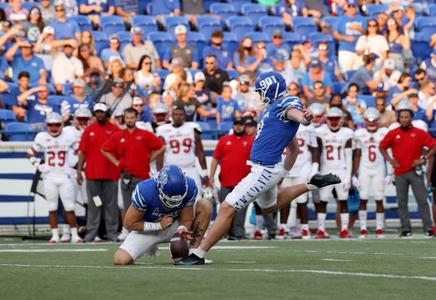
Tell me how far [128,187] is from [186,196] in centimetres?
618

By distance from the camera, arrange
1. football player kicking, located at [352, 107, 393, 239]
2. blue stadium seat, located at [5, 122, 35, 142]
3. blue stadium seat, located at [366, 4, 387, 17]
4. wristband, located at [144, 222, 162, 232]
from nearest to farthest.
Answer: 1. wristband, located at [144, 222, 162, 232]
2. blue stadium seat, located at [5, 122, 35, 142]
3. football player kicking, located at [352, 107, 393, 239]
4. blue stadium seat, located at [366, 4, 387, 17]

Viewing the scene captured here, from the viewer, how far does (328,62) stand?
69.1 ft

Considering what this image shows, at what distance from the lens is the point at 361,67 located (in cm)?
2059

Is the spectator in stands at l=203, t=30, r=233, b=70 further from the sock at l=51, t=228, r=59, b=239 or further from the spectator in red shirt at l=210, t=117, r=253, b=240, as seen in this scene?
the sock at l=51, t=228, r=59, b=239

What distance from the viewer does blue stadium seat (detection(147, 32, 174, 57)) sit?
2038 cm

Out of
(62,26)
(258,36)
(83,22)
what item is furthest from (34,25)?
(258,36)

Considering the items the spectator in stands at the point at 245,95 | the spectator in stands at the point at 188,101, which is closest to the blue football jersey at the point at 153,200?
the spectator in stands at the point at 188,101

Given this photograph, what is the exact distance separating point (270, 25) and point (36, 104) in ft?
19.2

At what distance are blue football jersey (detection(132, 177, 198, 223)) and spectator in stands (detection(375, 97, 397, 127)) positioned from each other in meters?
8.64

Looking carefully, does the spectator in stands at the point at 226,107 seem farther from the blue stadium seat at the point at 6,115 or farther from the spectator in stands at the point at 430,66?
the spectator in stands at the point at 430,66

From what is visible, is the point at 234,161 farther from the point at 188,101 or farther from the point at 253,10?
the point at 253,10

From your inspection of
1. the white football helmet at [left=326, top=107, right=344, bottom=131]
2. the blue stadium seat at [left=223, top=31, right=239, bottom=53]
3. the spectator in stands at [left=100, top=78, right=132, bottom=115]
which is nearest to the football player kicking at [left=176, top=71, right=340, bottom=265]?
the white football helmet at [left=326, top=107, right=344, bottom=131]

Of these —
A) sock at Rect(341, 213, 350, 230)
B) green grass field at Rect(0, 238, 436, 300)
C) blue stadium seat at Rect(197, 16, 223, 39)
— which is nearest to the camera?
green grass field at Rect(0, 238, 436, 300)

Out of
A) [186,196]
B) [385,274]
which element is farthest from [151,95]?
[385,274]
